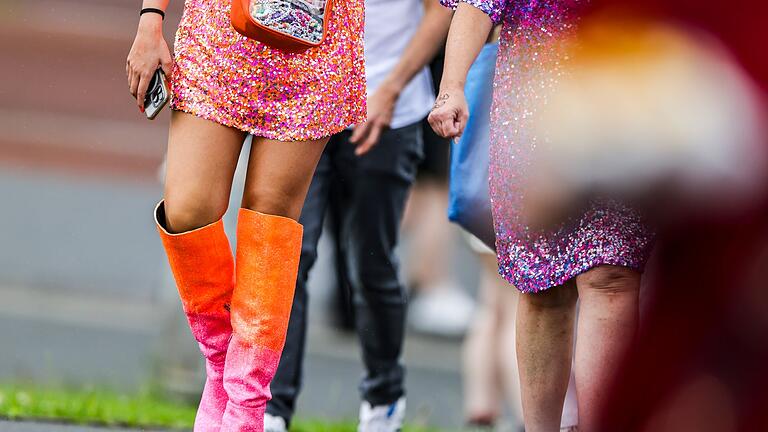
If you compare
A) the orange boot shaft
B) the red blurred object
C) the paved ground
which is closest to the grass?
the paved ground

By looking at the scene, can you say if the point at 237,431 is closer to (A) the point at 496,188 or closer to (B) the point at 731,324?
(A) the point at 496,188

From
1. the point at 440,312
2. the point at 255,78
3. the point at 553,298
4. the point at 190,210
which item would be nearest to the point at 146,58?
the point at 255,78

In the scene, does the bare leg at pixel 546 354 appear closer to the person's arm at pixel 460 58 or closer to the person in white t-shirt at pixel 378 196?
the person's arm at pixel 460 58

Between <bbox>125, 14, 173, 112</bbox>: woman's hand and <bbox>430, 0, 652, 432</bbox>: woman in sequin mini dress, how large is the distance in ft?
2.04

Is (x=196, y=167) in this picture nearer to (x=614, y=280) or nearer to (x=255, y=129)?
(x=255, y=129)

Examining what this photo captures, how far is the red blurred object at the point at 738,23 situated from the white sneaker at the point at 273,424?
2.48 meters

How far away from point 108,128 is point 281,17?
453 inches

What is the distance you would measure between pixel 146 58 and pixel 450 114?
68 centimetres

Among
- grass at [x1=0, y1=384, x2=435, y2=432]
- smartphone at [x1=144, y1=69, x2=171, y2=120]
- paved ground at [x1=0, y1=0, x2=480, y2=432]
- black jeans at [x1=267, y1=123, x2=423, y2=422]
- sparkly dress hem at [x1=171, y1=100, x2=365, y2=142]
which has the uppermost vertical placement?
smartphone at [x1=144, y1=69, x2=171, y2=120]

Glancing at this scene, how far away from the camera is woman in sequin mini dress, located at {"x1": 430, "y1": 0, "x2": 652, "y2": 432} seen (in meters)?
2.78

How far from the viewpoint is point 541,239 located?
2.88 meters

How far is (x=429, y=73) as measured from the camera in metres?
4.32

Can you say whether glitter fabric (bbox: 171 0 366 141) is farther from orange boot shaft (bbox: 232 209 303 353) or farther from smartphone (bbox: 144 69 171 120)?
orange boot shaft (bbox: 232 209 303 353)

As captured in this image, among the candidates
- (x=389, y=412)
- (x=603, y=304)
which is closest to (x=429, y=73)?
(x=389, y=412)
